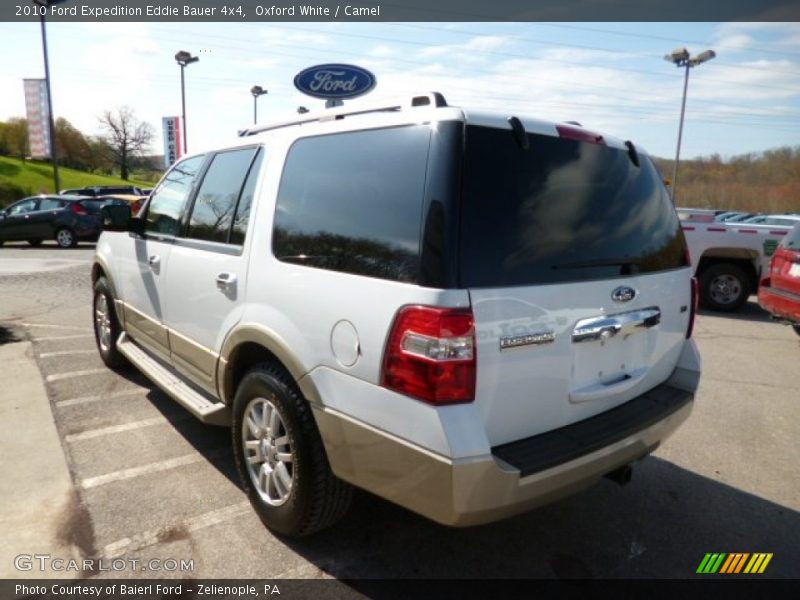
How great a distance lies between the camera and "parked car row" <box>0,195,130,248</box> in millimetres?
16891

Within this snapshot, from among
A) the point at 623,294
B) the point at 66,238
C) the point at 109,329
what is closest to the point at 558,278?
the point at 623,294

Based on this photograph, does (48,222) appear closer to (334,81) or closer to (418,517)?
(334,81)

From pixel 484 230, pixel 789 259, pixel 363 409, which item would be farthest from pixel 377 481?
pixel 789 259

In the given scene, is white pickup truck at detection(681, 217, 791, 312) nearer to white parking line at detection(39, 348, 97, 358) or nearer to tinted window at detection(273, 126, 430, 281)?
tinted window at detection(273, 126, 430, 281)

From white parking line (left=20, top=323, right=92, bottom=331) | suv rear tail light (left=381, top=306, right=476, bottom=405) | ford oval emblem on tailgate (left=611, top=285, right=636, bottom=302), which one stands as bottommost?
white parking line (left=20, top=323, right=92, bottom=331)

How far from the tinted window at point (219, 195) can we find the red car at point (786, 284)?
608 cm

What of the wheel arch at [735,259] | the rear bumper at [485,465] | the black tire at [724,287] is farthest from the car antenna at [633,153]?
the black tire at [724,287]

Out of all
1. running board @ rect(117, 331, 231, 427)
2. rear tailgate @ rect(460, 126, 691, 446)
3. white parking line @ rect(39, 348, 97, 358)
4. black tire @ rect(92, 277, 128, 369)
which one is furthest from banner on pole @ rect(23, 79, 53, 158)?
rear tailgate @ rect(460, 126, 691, 446)

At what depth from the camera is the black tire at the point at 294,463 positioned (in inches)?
96.8

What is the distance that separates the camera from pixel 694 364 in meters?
3.02

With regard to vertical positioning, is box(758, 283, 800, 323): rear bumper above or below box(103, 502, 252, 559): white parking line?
above

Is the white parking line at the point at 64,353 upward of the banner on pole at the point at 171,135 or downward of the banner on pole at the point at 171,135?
downward

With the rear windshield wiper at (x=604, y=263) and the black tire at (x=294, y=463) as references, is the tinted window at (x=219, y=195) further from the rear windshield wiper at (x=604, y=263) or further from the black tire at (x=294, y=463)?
the rear windshield wiper at (x=604, y=263)

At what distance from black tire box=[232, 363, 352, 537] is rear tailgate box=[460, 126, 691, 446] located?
830 millimetres
